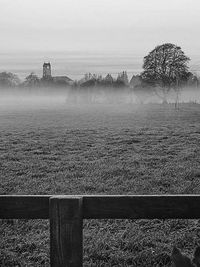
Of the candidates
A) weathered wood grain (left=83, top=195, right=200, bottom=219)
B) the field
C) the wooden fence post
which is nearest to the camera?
the wooden fence post

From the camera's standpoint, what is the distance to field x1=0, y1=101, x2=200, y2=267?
5.23m

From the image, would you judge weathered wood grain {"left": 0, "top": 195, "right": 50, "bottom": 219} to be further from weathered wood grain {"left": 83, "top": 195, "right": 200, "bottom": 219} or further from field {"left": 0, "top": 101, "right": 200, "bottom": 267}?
field {"left": 0, "top": 101, "right": 200, "bottom": 267}

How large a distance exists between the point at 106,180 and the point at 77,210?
6.16 metres

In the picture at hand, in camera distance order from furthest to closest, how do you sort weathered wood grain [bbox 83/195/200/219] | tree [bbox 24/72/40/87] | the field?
tree [bbox 24/72/40/87]
the field
weathered wood grain [bbox 83/195/200/219]

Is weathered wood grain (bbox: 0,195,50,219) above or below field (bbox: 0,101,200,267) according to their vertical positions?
above

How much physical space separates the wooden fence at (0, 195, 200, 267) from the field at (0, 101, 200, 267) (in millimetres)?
1788

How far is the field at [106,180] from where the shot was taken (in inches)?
206

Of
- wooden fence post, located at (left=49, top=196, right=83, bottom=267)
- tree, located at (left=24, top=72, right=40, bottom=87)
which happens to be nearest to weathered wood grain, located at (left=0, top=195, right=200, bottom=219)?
wooden fence post, located at (left=49, top=196, right=83, bottom=267)

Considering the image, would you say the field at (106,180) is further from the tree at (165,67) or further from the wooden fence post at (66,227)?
Result: the tree at (165,67)

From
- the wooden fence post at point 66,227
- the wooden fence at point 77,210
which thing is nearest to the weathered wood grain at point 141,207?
the wooden fence at point 77,210

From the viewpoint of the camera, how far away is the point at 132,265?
482cm

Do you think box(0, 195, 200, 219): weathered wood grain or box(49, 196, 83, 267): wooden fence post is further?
box(0, 195, 200, 219): weathered wood grain

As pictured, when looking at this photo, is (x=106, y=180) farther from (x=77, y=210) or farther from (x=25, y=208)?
(x=77, y=210)

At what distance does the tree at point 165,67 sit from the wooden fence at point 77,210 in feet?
219
